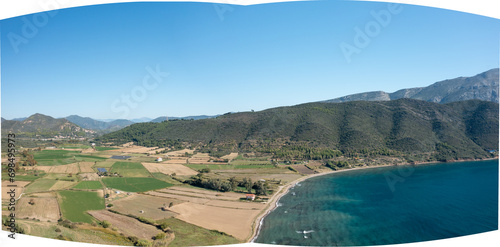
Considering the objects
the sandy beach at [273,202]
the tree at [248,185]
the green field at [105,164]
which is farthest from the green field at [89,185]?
the sandy beach at [273,202]

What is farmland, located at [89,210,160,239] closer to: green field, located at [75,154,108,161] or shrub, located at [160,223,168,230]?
shrub, located at [160,223,168,230]

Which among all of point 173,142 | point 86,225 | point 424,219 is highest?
point 173,142

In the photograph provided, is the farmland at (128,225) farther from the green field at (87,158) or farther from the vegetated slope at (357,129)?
the vegetated slope at (357,129)

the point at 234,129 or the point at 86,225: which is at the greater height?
the point at 234,129

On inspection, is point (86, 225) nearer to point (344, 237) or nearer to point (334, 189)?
point (344, 237)

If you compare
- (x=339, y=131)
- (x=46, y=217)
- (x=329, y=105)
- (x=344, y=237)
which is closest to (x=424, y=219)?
(x=344, y=237)

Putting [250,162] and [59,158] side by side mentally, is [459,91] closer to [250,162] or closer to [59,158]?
[250,162]

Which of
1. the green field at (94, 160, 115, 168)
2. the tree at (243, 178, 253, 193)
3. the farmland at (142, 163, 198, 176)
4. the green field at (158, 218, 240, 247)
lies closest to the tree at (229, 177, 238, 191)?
the tree at (243, 178, 253, 193)
